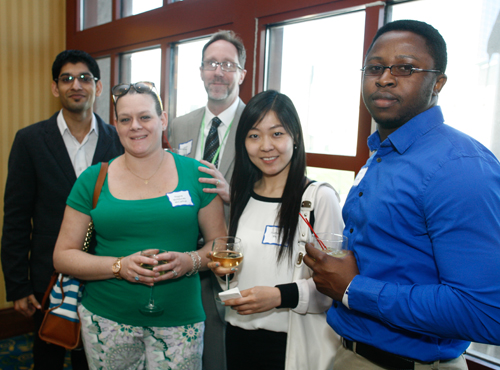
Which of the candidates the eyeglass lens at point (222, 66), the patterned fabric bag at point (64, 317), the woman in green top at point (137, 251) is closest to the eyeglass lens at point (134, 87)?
the woman in green top at point (137, 251)

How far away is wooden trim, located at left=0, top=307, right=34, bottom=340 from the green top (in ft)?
8.78

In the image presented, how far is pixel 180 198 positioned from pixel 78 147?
1.17 m

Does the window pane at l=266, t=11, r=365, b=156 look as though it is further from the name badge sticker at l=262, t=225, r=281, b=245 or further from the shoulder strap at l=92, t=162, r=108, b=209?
the shoulder strap at l=92, t=162, r=108, b=209

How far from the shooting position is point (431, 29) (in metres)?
1.10

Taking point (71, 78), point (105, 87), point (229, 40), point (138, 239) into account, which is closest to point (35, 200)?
point (71, 78)

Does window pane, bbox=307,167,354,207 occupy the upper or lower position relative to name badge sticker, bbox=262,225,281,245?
upper

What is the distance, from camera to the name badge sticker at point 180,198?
1.68 metres

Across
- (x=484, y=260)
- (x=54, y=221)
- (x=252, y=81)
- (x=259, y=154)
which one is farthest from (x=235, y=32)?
(x=484, y=260)

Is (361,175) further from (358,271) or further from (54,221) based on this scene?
(54,221)

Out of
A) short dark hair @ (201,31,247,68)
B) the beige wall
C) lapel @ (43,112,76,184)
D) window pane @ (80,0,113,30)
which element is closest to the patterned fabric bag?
lapel @ (43,112,76,184)

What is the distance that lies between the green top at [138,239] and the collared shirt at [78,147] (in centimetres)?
74

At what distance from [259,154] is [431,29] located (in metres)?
0.84

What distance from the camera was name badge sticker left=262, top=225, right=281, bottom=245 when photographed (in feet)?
5.19

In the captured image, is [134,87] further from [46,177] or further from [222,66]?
[46,177]
